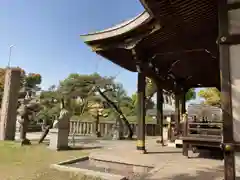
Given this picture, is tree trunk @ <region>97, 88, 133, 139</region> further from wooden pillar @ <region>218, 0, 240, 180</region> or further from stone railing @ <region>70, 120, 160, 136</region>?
wooden pillar @ <region>218, 0, 240, 180</region>

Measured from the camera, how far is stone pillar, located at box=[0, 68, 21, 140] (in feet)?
39.1

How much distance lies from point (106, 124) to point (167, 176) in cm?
1349

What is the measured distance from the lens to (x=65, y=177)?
490cm

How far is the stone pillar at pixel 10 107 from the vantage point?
39.1 ft

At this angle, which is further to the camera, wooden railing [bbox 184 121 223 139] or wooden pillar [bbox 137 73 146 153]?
wooden pillar [bbox 137 73 146 153]

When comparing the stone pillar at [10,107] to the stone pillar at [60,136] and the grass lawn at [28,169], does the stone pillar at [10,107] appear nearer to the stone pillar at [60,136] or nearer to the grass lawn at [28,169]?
the stone pillar at [60,136]

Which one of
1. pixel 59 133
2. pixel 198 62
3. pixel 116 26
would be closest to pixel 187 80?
pixel 198 62

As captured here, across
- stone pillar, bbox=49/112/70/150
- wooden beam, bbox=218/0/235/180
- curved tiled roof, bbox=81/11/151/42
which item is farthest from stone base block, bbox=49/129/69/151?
wooden beam, bbox=218/0/235/180

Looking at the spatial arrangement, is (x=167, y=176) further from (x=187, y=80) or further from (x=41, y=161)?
(x=187, y=80)

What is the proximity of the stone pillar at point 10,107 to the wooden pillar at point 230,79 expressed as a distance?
11.6 meters

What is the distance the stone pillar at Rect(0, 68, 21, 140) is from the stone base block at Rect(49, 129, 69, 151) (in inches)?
151

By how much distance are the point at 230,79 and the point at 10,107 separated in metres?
11.8

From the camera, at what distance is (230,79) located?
360 centimetres

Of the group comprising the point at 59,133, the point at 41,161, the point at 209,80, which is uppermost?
the point at 209,80
